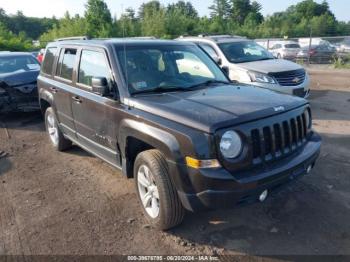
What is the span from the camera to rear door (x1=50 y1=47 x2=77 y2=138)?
499 centimetres

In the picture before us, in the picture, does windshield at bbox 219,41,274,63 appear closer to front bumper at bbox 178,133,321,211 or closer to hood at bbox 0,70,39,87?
hood at bbox 0,70,39,87

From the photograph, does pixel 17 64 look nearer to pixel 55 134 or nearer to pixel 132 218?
pixel 55 134

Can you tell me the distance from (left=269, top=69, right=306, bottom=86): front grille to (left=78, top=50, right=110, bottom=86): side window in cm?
482

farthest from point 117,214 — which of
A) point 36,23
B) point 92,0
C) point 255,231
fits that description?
point 36,23

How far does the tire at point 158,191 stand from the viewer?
3309mm

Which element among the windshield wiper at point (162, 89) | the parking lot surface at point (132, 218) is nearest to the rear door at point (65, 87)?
the parking lot surface at point (132, 218)

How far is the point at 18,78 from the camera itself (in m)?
8.28

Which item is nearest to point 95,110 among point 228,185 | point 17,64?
point 228,185

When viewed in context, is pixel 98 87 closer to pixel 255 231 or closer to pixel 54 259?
pixel 54 259

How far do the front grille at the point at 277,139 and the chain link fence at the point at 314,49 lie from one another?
63.1 feet

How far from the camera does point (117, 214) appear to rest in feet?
13.3

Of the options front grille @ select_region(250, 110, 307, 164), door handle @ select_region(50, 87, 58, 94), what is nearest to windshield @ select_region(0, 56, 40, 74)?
door handle @ select_region(50, 87, 58, 94)

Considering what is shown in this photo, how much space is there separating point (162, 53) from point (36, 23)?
325ft

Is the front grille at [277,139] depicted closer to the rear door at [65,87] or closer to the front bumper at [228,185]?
the front bumper at [228,185]
